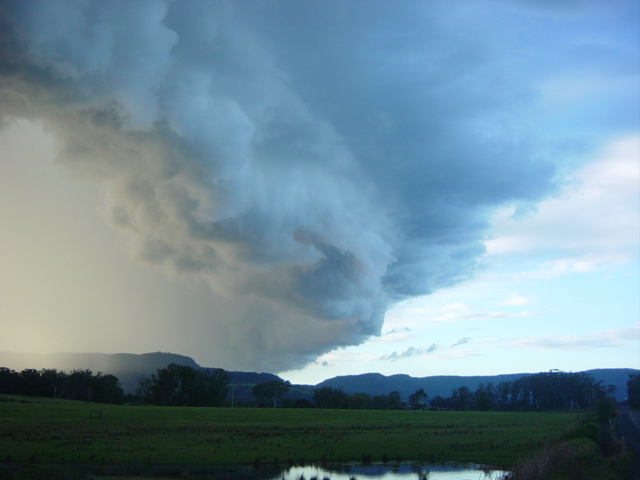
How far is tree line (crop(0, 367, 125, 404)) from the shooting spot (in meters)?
167

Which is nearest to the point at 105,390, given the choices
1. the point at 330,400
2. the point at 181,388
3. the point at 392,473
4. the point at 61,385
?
the point at 61,385

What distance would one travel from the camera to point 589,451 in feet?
150

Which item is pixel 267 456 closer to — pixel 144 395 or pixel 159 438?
pixel 159 438

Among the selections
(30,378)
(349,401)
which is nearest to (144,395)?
(30,378)

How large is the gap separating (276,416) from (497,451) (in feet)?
195

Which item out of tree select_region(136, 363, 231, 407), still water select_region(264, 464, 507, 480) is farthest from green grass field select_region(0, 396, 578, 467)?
tree select_region(136, 363, 231, 407)

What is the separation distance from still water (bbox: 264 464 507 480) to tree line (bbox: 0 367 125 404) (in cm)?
14001

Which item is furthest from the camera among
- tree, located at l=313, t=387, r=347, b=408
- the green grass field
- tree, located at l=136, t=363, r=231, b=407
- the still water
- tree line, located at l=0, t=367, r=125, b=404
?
tree, located at l=313, t=387, r=347, b=408

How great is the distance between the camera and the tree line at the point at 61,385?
549ft

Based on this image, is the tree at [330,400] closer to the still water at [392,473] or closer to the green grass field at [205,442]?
the green grass field at [205,442]

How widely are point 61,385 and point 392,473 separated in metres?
155

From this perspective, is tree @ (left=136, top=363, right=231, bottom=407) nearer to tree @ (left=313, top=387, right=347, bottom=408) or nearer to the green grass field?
tree @ (left=313, top=387, right=347, bottom=408)

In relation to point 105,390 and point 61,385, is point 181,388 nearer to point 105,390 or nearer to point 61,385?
point 105,390

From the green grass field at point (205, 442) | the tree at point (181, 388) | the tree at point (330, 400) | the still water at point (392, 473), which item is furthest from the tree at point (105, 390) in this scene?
the still water at point (392, 473)
